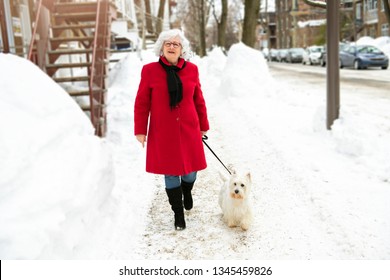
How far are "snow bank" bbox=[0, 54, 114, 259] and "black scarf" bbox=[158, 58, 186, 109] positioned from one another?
102 centimetres

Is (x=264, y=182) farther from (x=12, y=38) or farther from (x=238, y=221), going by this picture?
(x=12, y=38)

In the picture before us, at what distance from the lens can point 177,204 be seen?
388 cm

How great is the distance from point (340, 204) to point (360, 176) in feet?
2.85

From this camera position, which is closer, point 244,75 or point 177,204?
point 177,204

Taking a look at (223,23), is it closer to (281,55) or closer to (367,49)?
(367,49)

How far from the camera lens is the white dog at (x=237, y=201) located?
3611mm

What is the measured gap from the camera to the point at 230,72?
38.3 feet

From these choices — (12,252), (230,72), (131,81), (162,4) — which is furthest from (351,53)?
(12,252)

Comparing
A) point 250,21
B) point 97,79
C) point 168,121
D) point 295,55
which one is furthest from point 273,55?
point 168,121

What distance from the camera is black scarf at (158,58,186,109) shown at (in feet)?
11.3

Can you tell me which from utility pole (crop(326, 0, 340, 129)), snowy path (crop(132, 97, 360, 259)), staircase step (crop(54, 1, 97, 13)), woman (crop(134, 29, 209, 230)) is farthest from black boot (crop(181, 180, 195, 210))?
staircase step (crop(54, 1, 97, 13))

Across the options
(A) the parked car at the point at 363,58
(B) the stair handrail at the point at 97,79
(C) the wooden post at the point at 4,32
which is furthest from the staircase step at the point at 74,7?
(A) the parked car at the point at 363,58

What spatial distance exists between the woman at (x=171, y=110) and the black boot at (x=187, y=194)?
23 centimetres

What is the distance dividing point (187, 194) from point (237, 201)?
592 mm
